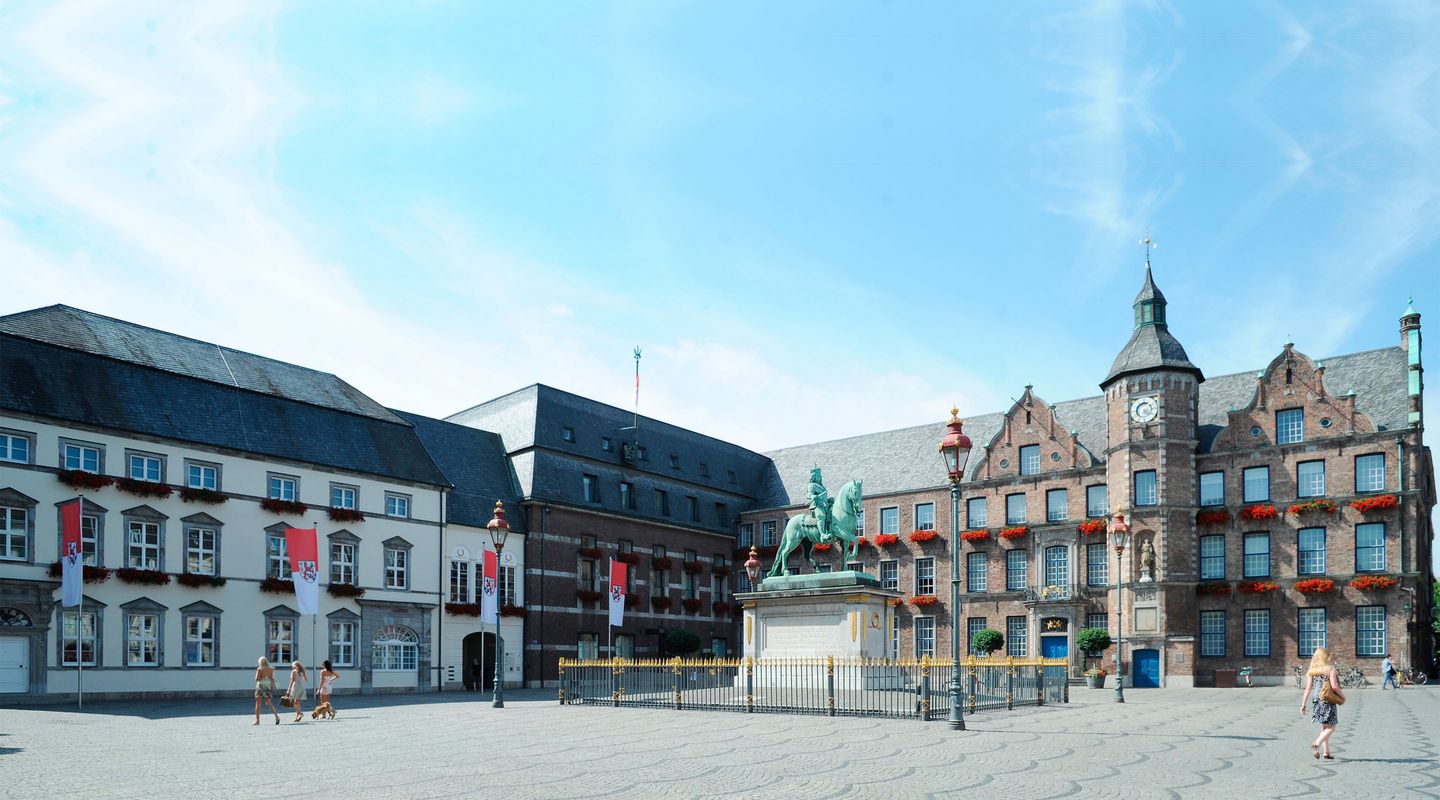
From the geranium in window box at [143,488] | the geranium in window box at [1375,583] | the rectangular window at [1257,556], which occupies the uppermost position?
the geranium in window box at [143,488]

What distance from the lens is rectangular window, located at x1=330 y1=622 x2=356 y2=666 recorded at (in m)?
43.9

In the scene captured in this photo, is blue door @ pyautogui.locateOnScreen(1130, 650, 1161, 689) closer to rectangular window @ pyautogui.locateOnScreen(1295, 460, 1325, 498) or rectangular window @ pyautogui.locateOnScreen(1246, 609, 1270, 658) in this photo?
rectangular window @ pyautogui.locateOnScreen(1246, 609, 1270, 658)

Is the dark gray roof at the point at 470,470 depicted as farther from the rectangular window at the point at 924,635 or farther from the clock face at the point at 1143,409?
the clock face at the point at 1143,409

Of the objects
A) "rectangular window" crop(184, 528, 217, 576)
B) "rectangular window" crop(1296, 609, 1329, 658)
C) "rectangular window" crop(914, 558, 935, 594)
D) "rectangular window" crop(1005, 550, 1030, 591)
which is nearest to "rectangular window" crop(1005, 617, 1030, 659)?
"rectangular window" crop(1005, 550, 1030, 591)

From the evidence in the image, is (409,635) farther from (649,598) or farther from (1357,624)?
(1357,624)

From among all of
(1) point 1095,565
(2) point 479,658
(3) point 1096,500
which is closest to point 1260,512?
(3) point 1096,500

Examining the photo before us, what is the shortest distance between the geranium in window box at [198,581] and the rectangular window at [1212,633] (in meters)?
41.5

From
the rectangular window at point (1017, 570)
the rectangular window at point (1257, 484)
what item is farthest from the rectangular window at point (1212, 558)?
the rectangular window at point (1017, 570)

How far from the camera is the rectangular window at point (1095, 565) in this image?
5466cm

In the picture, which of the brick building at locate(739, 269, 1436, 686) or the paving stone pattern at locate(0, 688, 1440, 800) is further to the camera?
the brick building at locate(739, 269, 1436, 686)

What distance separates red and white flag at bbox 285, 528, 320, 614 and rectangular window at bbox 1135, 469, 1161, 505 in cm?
3607

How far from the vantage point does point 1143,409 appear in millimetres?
52938

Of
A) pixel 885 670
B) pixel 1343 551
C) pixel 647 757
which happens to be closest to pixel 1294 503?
pixel 1343 551

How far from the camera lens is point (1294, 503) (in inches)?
1982
